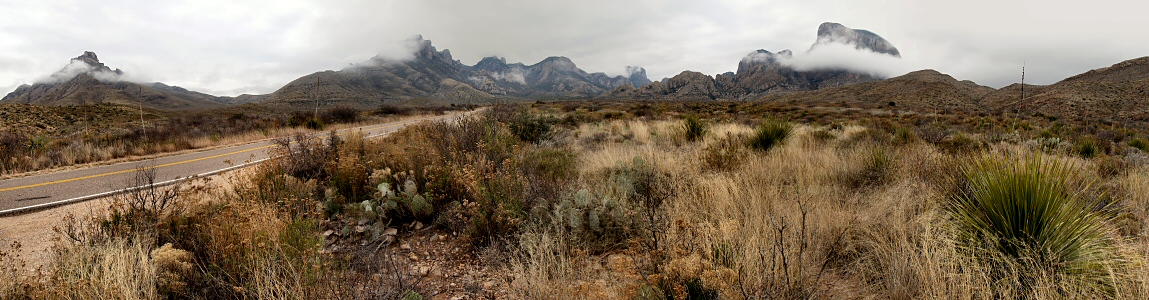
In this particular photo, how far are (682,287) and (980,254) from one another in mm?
2054

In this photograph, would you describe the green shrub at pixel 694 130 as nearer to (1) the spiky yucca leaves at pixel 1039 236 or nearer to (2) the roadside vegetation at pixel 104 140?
(1) the spiky yucca leaves at pixel 1039 236

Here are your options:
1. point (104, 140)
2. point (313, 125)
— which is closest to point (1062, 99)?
point (313, 125)

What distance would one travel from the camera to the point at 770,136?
307 inches

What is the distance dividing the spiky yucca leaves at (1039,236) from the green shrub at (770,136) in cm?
496

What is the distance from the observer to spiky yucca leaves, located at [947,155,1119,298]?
7.66 ft

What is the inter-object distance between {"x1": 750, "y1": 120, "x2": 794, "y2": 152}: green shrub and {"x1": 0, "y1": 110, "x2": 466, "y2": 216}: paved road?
8.23 metres

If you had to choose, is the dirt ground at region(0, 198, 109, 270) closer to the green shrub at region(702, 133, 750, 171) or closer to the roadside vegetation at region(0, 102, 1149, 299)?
the roadside vegetation at region(0, 102, 1149, 299)

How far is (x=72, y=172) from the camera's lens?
855 cm

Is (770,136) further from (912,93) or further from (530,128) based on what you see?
(912,93)

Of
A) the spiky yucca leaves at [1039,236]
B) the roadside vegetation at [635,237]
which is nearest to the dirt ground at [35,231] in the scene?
→ the roadside vegetation at [635,237]

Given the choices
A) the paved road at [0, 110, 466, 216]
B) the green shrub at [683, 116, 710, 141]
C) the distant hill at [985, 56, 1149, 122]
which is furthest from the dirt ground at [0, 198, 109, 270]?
the distant hill at [985, 56, 1149, 122]

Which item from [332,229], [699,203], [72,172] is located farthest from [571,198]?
[72,172]

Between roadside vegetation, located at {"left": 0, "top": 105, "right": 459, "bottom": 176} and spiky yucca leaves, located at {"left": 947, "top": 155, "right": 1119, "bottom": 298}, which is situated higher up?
roadside vegetation, located at {"left": 0, "top": 105, "right": 459, "bottom": 176}

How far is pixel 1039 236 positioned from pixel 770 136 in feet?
17.8
